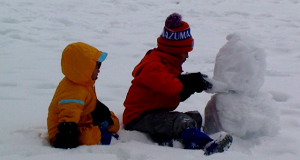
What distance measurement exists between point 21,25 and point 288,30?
4.88m

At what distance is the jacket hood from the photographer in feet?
8.17

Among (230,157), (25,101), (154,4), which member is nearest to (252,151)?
(230,157)

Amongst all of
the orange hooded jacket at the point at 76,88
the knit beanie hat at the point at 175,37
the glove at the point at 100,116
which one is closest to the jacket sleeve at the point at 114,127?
the glove at the point at 100,116

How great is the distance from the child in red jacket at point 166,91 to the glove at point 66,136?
2.06 feet

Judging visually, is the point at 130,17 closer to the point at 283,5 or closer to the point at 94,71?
the point at 283,5

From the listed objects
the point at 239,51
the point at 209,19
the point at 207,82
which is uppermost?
the point at 239,51

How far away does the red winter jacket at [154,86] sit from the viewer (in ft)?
8.79

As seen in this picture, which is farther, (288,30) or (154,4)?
(154,4)

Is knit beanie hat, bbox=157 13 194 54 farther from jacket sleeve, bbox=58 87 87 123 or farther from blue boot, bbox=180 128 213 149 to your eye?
jacket sleeve, bbox=58 87 87 123

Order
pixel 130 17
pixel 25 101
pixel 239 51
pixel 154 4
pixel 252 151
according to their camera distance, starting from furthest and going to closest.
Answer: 1. pixel 154 4
2. pixel 130 17
3. pixel 25 101
4. pixel 239 51
5. pixel 252 151

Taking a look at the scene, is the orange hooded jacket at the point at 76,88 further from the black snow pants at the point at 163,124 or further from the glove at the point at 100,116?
the black snow pants at the point at 163,124

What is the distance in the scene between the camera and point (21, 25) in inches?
255

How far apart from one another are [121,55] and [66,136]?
3088mm

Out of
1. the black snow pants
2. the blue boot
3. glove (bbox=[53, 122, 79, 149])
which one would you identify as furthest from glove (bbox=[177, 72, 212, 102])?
A: glove (bbox=[53, 122, 79, 149])
